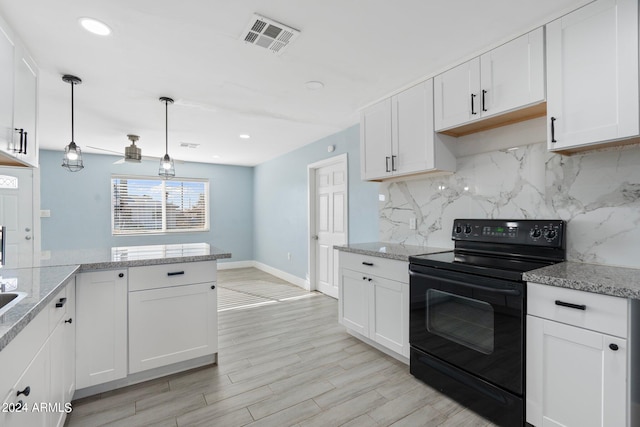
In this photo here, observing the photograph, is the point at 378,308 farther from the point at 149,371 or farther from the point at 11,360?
the point at 11,360

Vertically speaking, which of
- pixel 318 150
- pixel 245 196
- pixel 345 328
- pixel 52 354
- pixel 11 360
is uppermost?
pixel 318 150

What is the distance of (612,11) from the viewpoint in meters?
1.61

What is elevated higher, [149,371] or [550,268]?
[550,268]

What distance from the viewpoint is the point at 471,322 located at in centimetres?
194

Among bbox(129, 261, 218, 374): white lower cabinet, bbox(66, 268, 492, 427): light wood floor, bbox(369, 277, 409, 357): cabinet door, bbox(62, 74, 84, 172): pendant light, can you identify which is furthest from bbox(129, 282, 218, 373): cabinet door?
bbox(62, 74, 84, 172): pendant light

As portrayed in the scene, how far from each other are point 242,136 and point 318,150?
1171 millimetres

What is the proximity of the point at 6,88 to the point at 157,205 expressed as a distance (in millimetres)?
4926

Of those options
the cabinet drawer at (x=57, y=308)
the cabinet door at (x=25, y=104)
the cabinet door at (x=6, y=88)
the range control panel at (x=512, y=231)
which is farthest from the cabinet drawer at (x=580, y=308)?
the cabinet door at (x=25, y=104)

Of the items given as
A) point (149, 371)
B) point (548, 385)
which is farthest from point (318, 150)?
point (548, 385)

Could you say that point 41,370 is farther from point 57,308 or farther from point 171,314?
point 171,314

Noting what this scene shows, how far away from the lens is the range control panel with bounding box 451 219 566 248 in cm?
201

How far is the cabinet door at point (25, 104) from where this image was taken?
1.90 metres

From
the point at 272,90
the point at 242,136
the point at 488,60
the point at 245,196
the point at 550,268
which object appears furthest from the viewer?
the point at 245,196

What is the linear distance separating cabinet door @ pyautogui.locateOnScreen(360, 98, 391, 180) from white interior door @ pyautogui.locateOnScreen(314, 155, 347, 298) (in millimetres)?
1003
